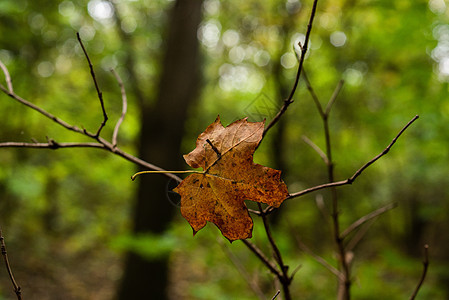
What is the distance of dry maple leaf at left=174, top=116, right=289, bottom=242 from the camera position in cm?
39

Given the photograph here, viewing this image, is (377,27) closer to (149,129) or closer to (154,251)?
(149,129)

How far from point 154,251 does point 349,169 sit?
3.16 meters

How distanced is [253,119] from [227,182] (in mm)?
176

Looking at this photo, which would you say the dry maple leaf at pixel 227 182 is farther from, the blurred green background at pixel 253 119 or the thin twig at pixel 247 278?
the thin twig at pixel 247 278

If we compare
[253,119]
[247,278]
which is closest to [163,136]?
[247,278]

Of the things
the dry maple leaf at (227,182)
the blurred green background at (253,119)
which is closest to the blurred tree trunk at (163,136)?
the blurred green background at (253,119)

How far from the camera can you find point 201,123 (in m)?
5.26

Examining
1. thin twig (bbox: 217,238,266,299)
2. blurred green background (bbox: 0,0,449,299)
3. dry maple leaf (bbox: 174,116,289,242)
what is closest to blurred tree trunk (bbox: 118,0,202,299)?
blurred green background (bbox: 0,0,449,299)

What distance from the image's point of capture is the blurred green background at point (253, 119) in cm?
261

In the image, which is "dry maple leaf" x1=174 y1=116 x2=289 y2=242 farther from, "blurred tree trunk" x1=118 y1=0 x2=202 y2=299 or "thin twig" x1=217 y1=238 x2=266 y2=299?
"blurred tree trunk" x1=118 y1=0 x2=202 y2=299

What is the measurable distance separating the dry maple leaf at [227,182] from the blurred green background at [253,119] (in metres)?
0.15

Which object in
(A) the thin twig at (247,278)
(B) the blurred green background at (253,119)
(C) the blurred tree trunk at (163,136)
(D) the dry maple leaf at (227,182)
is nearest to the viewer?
(D) the dry maple leaf at (227,182)

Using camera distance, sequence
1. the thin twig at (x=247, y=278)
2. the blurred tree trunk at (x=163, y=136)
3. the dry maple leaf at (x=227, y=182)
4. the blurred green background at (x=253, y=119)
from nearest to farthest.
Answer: the dry maple leaf at (x=227, y=182), the thin twig at (x=247, y=278), the blurred green background at (x=253, y=119), the blurred tree trunk at (x=163, y=136)

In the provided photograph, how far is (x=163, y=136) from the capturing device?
3613 millimetres
